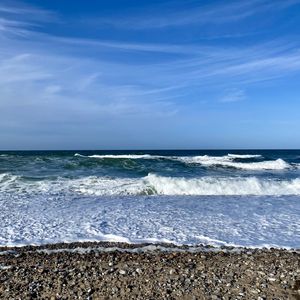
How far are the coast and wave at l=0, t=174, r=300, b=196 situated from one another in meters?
7.88

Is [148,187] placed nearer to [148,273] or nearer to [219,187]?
Result: [219,187]

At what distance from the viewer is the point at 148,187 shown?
1595cm

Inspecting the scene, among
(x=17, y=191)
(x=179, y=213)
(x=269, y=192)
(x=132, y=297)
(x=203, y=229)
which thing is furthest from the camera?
(x=269, y=192)

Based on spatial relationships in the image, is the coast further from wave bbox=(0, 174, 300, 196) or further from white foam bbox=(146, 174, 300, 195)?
white foam bbox=(146, 174, 300, 195)

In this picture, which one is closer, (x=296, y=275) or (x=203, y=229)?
(x=296, y=275)

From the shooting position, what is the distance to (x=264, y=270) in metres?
5.70

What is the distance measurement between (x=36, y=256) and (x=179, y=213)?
192 inches

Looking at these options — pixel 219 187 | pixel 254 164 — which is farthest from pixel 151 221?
pixel 254 164

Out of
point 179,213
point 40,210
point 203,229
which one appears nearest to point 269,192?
point 179,213

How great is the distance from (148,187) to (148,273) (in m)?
10.5

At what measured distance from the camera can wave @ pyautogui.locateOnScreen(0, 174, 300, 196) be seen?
15016 mm

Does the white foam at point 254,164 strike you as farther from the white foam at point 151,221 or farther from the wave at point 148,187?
the white foam at point 151,221

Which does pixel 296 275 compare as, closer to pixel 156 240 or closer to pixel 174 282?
pixel 174 282

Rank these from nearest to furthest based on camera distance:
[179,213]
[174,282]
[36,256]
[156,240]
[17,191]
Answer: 1. [174,282]
2. [36,256]
3. [156,240]
4. [179,213]
5. [17,191]
